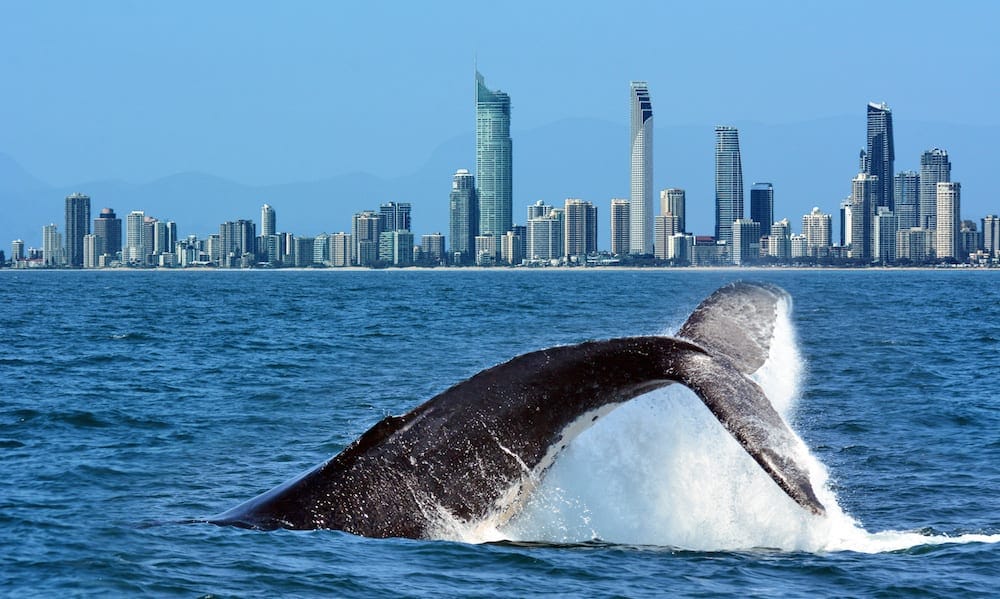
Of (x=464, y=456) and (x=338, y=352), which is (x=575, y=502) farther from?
(x=338, y=352)

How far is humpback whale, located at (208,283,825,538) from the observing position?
299 inches

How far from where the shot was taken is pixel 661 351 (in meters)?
7.70

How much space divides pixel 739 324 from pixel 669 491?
2.01 metres

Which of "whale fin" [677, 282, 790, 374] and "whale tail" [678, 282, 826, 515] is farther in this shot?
"whale fin" [677, 282, 790, 374]

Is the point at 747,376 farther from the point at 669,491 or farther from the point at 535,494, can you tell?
the point at 669,491

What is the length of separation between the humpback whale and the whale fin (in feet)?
0.04

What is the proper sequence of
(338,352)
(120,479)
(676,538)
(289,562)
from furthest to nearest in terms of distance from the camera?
(338,352) < (120,479) < (676,538) < (289,562)

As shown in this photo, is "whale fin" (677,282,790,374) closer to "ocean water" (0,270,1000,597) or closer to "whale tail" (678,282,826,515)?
"whale tail" (678,282,826,515)

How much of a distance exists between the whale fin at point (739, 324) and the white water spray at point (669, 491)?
561mm

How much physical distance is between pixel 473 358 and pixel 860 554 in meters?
22.1

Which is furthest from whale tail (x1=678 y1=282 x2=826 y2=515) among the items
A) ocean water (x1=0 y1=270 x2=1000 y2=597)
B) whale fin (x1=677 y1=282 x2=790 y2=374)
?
ocean water (x1=0 y1=270 x2=1000 y2=597)

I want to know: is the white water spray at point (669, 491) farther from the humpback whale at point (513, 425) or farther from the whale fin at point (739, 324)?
the humpback whale at point (513, 425)

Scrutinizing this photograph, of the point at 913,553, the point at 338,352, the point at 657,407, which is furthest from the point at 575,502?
the point at 338,352

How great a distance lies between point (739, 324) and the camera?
8586 millimetres
